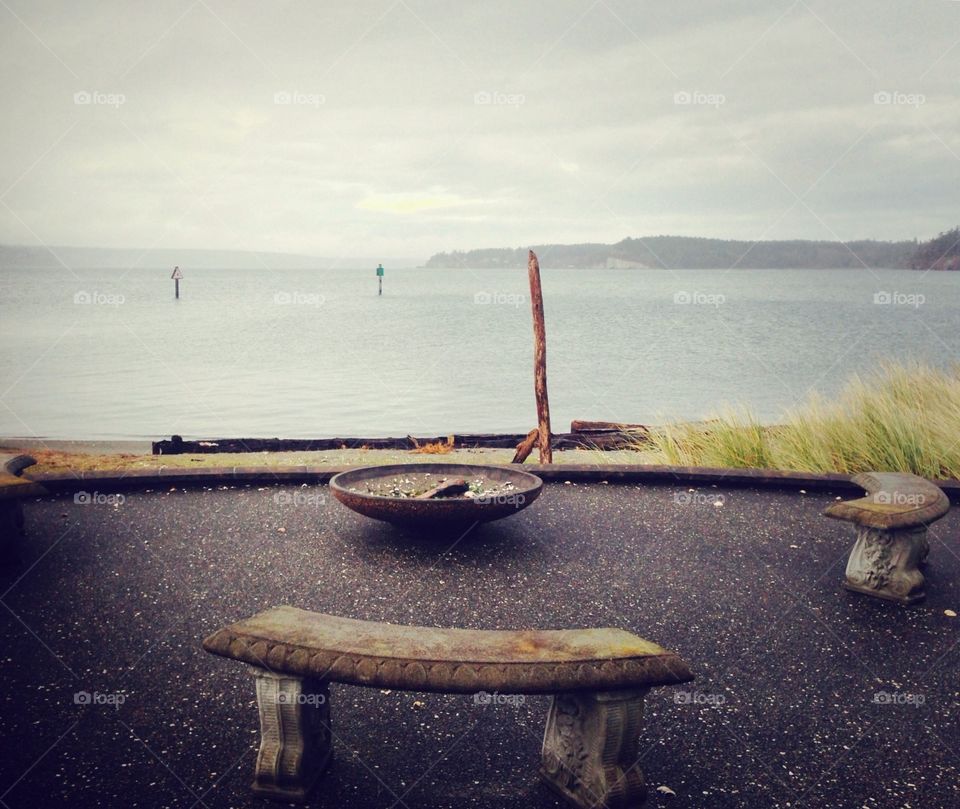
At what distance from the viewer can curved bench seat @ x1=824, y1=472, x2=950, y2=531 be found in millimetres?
4059

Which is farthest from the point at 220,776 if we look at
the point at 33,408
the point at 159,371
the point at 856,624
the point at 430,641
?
the point at 159,371

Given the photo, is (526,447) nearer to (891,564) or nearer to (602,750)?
(891,564)

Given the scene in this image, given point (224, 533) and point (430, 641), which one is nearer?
point (430, 641)

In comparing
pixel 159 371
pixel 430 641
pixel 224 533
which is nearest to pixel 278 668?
pixel 430 641

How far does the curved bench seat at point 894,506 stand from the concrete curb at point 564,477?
4.42ft

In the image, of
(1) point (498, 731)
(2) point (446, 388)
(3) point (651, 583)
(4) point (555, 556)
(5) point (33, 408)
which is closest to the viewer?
(1) point (498, 731)

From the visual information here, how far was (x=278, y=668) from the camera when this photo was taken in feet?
8.14

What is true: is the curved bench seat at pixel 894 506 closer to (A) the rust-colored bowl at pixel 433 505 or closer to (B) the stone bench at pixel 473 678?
(A) the rust-colored bowl at pixel 433 505

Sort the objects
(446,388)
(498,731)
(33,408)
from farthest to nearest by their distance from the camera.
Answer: (446,388), (33,408), (498,731)

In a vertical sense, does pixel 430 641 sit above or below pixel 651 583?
above

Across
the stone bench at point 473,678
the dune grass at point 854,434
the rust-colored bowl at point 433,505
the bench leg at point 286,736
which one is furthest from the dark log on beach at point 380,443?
the bench leg at point 286,736

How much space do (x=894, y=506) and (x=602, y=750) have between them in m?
2.57

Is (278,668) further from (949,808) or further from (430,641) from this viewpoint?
(949,808)

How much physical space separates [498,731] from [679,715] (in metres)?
0.72
